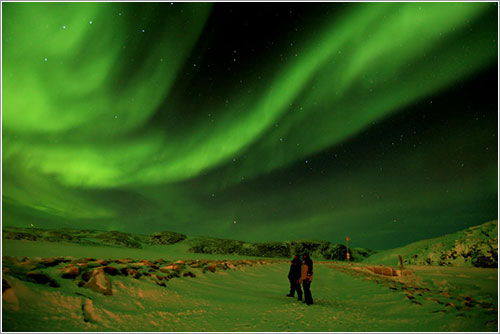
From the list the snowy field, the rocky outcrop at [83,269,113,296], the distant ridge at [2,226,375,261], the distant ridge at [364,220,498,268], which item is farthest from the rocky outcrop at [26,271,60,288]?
the distant ridge at [2,226,375,261]

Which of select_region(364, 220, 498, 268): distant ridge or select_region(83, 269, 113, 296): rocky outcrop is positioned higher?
select_region(83, 269, 113, 296): rocky outcrop

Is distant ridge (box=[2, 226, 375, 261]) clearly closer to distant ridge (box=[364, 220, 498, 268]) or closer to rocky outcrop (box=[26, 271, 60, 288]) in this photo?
distant ridge (box=[364, 220, 498, 268])

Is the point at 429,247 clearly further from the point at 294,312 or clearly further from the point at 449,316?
the point at 294,312

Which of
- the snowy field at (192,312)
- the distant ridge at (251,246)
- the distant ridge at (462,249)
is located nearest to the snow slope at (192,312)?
the snowy field at (192,312)

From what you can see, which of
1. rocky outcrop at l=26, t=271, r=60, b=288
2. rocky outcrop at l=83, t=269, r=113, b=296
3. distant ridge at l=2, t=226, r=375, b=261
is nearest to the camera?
rocky outcrop at l=26, t=271, r=60, b=288

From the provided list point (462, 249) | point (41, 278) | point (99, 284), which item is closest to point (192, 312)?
point (99, 284)

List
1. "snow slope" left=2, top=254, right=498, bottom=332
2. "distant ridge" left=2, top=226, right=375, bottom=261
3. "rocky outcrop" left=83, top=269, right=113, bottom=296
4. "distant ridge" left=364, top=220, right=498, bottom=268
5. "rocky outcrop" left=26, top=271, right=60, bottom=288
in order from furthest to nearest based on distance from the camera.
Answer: "distant ridge" left=2, top=226, right=375, bottom=261, "distant ridge" left=364, top=220, right=498, bottom=268, "rocky outcrop" left=83, top=269, right=113, bottom=296, "rocky outcrop" left=26, top=271, right=60, bottom=288, "snow slope" left=2, top=254, right=498, bottom=332

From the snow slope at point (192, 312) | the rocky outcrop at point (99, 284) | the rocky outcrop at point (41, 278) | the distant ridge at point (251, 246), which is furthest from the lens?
the distant ridge at point (251, 246)

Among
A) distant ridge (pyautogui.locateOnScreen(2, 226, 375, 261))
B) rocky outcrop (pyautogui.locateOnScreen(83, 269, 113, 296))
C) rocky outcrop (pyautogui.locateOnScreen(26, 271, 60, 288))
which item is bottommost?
distant ridge (pyautogui.locateOnScreen(2, 226, 375, 261))

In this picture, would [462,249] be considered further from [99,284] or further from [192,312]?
[99,284]

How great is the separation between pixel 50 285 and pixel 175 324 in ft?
8.07

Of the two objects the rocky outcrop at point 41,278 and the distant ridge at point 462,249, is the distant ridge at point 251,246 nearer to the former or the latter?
the distant ridge at point 462,249

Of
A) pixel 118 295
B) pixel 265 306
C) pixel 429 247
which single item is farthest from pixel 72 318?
pixel 429 247

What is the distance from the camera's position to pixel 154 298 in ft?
19.3
